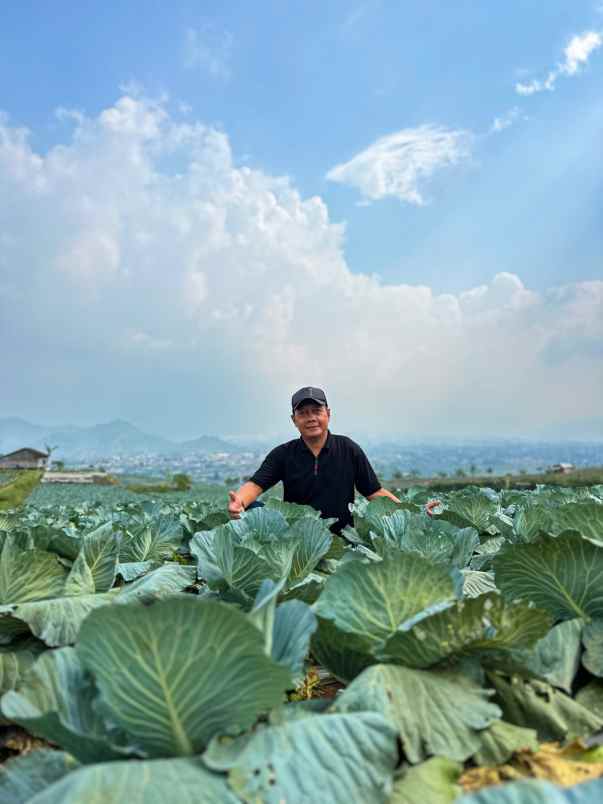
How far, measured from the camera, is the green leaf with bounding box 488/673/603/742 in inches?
69.2

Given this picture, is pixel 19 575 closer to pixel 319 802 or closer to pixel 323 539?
pixel 323 539

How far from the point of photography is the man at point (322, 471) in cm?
564

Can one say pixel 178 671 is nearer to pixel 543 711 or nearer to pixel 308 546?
pixel 543 711

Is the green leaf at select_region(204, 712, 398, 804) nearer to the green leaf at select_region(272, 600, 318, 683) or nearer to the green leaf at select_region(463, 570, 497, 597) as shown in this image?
the green leaf at select_region(272, 600, 318, 683)

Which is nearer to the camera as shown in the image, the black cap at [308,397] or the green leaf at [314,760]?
the green leaf at [314,760]

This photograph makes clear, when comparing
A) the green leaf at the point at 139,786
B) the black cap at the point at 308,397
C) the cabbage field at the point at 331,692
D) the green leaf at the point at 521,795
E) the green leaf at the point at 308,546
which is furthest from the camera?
the black cap at the point at 308,397

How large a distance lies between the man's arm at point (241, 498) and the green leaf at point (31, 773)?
2.76 meters

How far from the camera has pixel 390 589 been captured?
1926mm

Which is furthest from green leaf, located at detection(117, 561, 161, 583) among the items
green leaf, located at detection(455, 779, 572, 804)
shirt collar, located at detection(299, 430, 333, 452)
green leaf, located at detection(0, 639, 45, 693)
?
shirt collar, located at detection(299, 430, 333, 452)

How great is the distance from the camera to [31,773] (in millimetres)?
1452

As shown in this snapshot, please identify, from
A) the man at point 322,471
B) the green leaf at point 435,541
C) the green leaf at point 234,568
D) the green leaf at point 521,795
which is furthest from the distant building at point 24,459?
the green leaf at point 521,795

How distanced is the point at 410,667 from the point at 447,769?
359 millimetres

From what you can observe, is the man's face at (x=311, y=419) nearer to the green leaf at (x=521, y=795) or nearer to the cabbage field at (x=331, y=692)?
the cabbage field at (x=331, y=692)

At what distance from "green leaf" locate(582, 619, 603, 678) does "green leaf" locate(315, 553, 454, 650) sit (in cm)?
50
